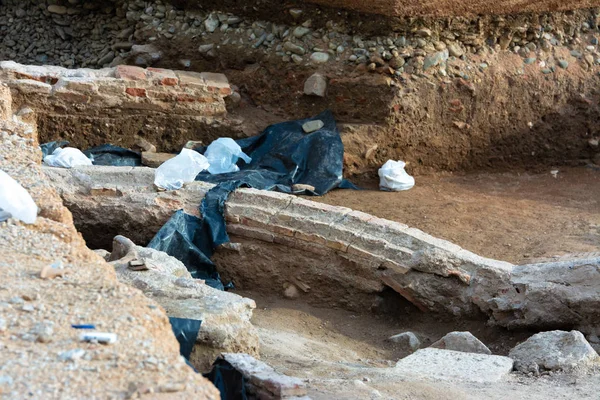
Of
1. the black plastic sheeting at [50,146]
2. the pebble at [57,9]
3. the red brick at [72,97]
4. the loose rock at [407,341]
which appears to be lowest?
the loose rock at [407,341]

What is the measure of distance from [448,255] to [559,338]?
3.45 feet

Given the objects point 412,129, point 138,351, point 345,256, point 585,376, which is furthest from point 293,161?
point 138,351

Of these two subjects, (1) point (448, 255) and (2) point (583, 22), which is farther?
(2) point (583, 22)

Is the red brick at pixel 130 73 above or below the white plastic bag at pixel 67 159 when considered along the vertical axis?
above

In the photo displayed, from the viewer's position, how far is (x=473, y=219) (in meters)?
7.55

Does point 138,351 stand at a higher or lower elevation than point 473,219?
higher

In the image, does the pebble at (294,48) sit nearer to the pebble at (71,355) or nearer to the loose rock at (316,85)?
the loose rock at (316,85)

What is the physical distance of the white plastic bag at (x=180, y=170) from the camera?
23.5 ft

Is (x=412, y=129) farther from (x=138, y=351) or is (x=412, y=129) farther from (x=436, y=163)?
(x=138, y=351)

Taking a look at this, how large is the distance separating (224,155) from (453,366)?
134 inches

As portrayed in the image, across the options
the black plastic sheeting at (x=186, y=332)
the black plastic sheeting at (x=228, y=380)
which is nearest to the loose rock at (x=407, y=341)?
the black plastic sheeting at (x=186, y=332)

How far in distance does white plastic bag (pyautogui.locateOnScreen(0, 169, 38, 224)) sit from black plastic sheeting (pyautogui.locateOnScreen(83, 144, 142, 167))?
3.51 meters

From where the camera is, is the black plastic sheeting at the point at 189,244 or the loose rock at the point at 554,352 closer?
the loose rock at the point at 554,352

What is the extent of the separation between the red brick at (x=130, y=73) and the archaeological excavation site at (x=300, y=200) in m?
0.02
